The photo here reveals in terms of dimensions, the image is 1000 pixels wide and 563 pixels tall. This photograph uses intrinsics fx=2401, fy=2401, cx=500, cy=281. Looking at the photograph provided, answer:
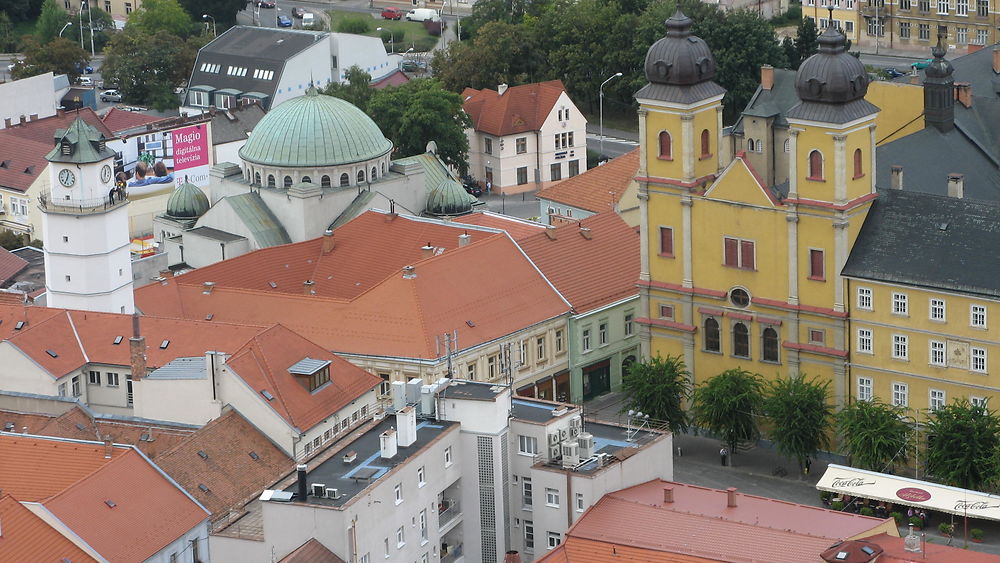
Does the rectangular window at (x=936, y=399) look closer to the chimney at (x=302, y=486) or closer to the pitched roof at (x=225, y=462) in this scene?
the pitched roof at (x=225, y=462)

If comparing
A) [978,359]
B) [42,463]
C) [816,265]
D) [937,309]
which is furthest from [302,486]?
[978,359]

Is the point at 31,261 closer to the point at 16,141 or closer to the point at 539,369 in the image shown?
the point at 16,141

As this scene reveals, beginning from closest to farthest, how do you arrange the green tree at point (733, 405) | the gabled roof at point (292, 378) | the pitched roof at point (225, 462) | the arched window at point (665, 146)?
the pitched roof at point (225, 462) → the gabled roof at point (292, 378) → the green tree at point (733, 405) → the arched window at point (665, 146)

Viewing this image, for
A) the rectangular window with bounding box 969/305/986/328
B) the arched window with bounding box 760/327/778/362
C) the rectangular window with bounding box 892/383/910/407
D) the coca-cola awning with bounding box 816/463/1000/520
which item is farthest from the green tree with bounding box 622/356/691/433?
the rectangular window with bounding box 969/305/986/328

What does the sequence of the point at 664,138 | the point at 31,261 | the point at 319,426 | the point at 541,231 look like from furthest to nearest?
the point at 31,261
the point at 541,231
the point at 664,138
the point at 319,426

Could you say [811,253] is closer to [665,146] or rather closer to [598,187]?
[665,146]

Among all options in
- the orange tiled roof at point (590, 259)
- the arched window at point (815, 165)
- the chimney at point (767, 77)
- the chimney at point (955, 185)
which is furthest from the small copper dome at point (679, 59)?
the chimney at point (767, 77)

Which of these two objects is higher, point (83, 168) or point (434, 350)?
point (83, 168)

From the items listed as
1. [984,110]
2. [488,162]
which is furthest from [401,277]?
[488,162]
